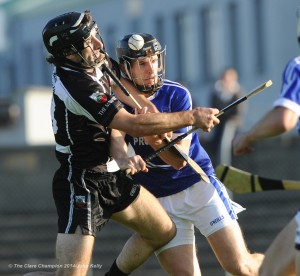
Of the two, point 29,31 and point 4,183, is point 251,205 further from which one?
point 29,31

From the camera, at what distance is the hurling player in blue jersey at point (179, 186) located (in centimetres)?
758

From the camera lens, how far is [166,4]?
2828cm

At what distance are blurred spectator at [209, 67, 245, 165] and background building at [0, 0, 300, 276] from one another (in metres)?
0.43

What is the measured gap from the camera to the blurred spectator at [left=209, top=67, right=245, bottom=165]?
490 inches

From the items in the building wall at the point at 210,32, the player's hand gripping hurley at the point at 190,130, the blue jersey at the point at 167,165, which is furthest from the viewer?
the building wall at the point at 210,32

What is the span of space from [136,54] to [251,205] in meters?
6.58

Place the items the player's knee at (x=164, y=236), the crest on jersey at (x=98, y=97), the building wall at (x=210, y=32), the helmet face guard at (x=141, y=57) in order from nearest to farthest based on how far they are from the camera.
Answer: the crest on jersey at (x=98, y=97) < the player's knee at (x=164, y=236) < the helmet face guard at (x=141, y=57) < the building wall at (x=210, y=32)

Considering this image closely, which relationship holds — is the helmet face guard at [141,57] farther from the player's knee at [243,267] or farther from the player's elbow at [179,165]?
the player's knee at [243,267]

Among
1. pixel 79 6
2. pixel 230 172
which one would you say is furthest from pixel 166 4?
pixel 230 172

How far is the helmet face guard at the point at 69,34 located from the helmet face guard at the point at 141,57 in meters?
0.50

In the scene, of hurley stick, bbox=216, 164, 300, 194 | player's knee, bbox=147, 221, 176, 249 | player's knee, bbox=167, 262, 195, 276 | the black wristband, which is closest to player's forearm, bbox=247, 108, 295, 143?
hurley stick, bbox=216, 164, 300, 194

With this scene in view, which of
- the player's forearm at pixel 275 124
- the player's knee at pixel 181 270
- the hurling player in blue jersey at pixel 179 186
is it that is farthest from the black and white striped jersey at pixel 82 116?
the player's forearm at pixel 275 124

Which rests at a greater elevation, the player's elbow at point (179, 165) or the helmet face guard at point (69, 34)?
the helmet face guard at point (69, 34)

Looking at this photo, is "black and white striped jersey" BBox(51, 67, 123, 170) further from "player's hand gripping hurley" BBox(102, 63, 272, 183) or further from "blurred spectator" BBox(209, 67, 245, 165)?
"blurred spectator" BBox(209, 67, 245, 165)
